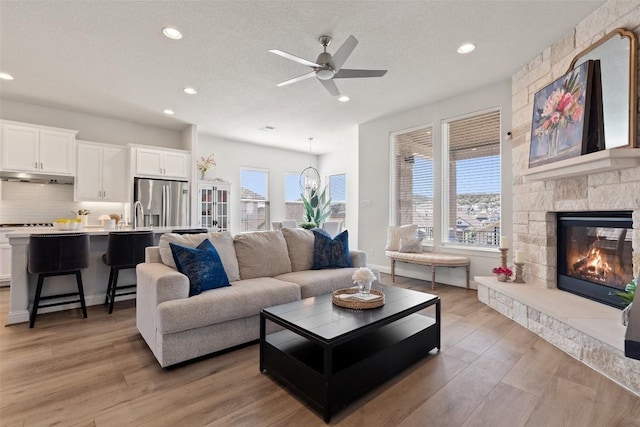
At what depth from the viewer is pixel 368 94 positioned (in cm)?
451

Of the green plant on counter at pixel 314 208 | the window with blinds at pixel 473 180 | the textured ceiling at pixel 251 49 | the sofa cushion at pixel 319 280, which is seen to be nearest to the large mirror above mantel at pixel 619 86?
the textured ceiling at pixel 251 49

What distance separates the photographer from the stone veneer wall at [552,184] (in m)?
2.42

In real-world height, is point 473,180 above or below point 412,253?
above

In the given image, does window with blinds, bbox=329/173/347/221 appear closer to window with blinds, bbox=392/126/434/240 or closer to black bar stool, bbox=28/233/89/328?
window with blinds, bbox=392/126/434/240

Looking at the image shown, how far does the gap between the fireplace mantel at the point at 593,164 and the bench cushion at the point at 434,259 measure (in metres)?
1.65

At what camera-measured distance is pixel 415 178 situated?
210 inches

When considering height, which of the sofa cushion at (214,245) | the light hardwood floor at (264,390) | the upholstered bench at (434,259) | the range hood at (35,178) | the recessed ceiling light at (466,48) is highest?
the recessed ceiling light at (466,48)

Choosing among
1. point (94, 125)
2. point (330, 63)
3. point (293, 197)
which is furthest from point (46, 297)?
point (293, 197)

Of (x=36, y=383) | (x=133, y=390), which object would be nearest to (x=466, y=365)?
(x=133, y=390)

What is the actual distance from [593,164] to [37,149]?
696cm

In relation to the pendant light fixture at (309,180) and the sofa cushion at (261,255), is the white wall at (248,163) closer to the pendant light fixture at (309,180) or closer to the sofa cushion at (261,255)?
the pendant light fixture at (309,180)

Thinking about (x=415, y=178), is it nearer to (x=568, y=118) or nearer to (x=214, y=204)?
(x=568, y=118)

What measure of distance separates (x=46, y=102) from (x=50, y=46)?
2.28 m

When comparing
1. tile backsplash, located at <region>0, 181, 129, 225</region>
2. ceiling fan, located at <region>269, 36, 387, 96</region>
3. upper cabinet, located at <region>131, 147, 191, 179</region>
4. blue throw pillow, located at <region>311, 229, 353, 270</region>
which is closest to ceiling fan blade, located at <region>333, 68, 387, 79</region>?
ceiling fan, located at <region>269, 36, 387, 96</region>
